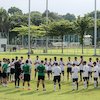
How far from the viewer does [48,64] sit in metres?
32.2

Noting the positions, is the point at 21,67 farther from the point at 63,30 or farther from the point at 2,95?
the point at 63,30

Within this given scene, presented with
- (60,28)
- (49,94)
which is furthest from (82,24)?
(49,94)

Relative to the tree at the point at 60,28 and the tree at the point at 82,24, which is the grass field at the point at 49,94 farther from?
the tree at the point at 60,28

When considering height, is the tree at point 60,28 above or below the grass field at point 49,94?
above

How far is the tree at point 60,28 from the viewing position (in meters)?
79.5

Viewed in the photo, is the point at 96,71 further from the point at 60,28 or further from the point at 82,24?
the point at 60,28

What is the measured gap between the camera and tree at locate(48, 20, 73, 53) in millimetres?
79531

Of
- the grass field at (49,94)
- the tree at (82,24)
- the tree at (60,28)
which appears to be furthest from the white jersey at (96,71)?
the tree at (60,28)

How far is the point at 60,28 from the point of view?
80250 millimetres

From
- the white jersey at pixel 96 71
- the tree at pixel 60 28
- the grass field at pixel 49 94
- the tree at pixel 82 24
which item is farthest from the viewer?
the tree at pixel 60 28

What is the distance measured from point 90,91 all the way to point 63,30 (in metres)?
55.2

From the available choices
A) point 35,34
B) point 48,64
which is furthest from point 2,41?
point 48,64

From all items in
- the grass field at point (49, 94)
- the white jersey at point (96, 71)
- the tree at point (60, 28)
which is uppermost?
the tree at point (60, 28)

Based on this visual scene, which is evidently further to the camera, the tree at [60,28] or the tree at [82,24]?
the tree at [60,28]
